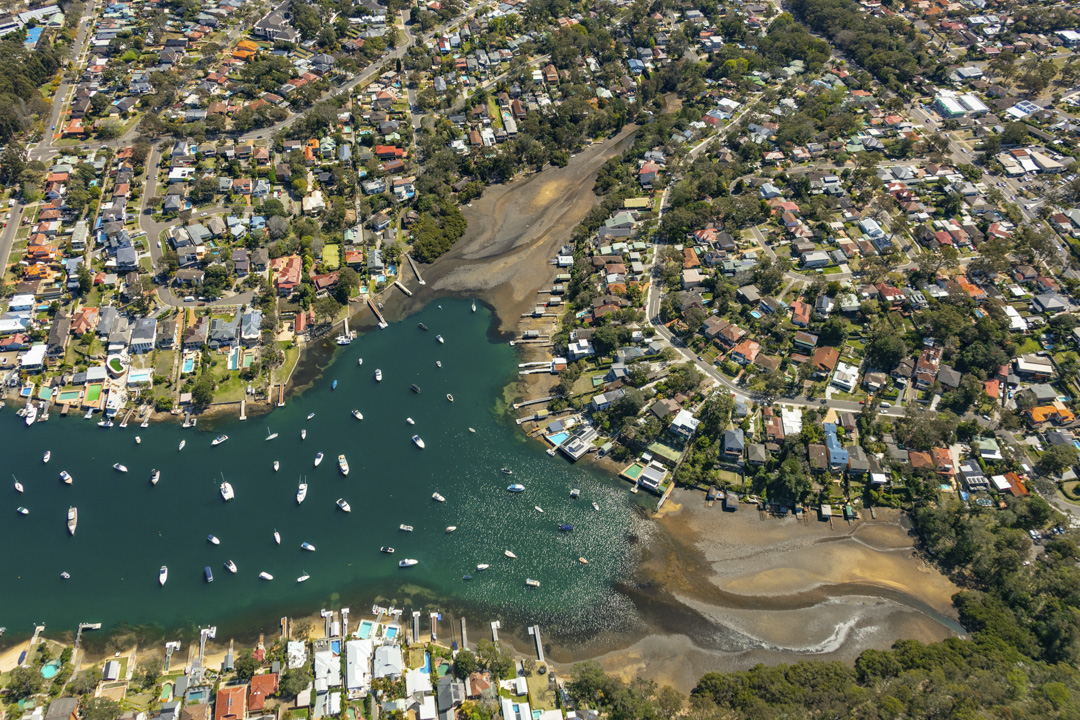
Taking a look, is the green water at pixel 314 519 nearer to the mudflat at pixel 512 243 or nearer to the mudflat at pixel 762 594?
the mudflat at pixel 762 594

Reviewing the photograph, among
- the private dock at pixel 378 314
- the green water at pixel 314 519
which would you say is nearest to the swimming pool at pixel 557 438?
the green water at pixel 314 519

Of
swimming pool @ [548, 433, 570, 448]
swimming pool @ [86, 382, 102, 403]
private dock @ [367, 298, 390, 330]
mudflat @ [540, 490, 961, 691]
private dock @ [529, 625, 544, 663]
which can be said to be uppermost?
private dock @ [367, 298, 390, 330]

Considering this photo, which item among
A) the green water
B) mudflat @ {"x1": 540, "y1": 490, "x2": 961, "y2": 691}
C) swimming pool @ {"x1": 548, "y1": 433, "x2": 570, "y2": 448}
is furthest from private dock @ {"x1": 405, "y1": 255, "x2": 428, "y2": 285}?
mudflat @ {"x1": 540, "y1": 490, "x2": 961, "y2": 691}

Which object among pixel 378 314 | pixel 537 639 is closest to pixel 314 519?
pixel 537 639

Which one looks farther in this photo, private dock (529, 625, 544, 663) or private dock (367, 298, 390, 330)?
private dock (367, 298, 390, 330)

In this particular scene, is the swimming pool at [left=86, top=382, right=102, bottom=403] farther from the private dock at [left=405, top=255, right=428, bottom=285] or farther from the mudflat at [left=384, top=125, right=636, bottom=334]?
the private dock at [left=405, top=255, right=428, bottom=285]

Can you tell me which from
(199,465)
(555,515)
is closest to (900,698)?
(555,515)
